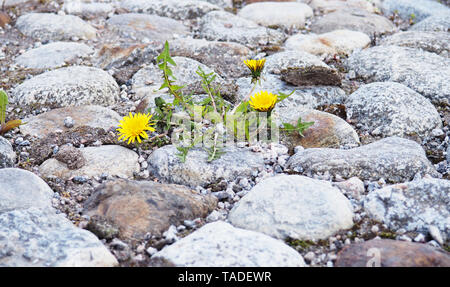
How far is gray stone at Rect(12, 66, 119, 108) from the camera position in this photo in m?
4.21

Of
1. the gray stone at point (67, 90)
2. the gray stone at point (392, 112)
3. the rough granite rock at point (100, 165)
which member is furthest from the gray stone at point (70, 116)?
the gray stone at point (392, 112)

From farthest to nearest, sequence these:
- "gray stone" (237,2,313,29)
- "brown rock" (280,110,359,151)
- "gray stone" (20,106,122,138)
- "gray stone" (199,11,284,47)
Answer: "gray stone" (237,2,313,29) → "gray stone" (199,11,284,47) → "gray stone" (20,106,122,138) → "brown rock" (280,110,359,151)

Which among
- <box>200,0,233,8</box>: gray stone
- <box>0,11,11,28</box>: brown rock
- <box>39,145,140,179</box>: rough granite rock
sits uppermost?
<box>200,0,233,8</box>: gray stone

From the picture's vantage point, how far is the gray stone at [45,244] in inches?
89.8

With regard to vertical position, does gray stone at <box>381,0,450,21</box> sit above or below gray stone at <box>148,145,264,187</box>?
above

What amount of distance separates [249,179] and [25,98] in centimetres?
233

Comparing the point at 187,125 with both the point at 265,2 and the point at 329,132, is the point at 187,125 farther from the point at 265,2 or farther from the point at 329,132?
the point at 265,2

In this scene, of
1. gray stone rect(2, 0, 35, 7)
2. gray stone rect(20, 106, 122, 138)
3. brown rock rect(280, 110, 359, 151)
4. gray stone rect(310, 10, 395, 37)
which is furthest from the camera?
gray stone rect(2, 0, 35, 7)

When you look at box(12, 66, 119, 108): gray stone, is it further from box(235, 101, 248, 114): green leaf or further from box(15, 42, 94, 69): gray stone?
box(235, 101, 248, 114): green leaf

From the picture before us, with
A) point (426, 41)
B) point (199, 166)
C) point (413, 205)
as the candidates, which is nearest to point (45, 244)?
point (199, 166)

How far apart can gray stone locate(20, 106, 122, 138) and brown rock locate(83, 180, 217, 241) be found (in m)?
1.08

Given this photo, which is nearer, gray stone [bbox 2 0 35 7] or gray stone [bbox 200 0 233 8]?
gray stone [bbox 2 0 35 7]

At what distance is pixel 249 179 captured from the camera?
3.26 metres

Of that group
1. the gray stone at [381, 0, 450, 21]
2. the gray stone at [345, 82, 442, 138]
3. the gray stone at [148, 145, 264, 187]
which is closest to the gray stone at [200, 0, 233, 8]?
the gray stone at [381, 0, 450, 21]
